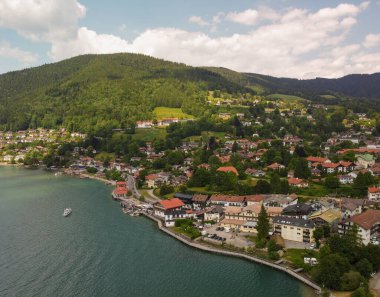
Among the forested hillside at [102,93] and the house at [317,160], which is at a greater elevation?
the forested hillside at [102,93]

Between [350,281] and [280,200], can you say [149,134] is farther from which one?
[350,281]

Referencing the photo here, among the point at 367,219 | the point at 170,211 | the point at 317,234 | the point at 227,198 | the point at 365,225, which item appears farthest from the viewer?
the point at 227,198

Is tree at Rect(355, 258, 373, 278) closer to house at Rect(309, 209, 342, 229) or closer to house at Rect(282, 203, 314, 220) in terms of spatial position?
house at Rect(309, 209, 342, 229)

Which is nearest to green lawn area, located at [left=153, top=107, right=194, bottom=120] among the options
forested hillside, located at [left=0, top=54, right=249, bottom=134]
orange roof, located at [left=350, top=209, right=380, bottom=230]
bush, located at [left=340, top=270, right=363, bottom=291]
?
forested hillside, located at [left=0, top=54, right=249, bottom=134]

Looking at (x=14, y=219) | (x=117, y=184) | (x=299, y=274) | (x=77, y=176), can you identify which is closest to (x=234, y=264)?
(x=299, y=274)

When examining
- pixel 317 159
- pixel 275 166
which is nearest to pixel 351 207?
pixel 275 166

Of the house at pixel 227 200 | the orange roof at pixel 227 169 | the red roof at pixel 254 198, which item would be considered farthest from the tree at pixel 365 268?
the orange roof at pixel 227 169

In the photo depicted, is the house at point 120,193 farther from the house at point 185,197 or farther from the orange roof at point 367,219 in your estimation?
the orange roof at point 367,219
